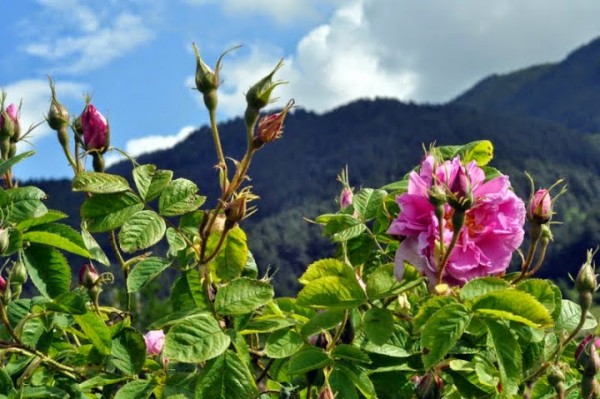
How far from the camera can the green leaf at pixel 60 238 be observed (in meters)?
1.53

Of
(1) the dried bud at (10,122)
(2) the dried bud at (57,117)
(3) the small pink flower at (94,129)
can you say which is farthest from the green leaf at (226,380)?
(1) the dried bud at (10,122)

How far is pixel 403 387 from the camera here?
Result: 5.20 feet

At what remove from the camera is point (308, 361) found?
56.4 inches

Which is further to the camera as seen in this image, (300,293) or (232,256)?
(232,256)

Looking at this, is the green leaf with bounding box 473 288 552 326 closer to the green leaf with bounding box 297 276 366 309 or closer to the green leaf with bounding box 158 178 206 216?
the green leaf with bounding box 297 276 366 309

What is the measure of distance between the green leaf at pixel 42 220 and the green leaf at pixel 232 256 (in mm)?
323

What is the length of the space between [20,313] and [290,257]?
97.5 metres

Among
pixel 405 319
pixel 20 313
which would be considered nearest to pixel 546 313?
pixel 405 319

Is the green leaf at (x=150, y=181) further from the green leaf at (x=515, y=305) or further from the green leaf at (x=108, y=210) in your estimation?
the green leaf at (x=515, y=305)

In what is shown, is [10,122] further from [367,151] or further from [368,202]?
[367,151]

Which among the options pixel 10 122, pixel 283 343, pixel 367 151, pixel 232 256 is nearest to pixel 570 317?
pixel 283 343

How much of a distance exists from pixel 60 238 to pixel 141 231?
181mm

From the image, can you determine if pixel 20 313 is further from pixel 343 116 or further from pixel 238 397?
pixel 343 116

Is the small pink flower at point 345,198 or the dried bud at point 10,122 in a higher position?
the dried bud at point 10,122
